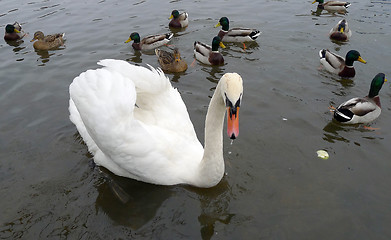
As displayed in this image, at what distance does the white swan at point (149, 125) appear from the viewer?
3.97m

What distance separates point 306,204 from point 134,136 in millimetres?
2572

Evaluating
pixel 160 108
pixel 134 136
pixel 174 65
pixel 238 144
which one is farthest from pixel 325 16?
pixel 134 136

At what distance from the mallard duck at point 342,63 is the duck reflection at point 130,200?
5.71 m

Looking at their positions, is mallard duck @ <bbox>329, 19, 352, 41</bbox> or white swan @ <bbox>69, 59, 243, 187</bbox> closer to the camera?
white swan @ <bbox>69, 59, 243, 187</bbox>

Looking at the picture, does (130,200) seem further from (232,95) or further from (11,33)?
(11,33)

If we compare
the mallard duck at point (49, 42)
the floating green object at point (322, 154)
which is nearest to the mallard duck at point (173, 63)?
the mallard duck at point (49, 42)

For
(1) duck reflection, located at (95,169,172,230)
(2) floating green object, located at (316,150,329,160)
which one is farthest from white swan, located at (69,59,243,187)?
(2) floating green object, located at (316,150,329,160)

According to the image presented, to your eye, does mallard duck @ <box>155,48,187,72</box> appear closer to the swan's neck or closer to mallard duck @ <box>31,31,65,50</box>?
mallard duck @ <box>31,31,65,50</box>

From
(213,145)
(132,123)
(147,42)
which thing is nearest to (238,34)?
(147,42)

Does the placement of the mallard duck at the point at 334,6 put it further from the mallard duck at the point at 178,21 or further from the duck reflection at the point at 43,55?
the duck reflection at the point at 43,55

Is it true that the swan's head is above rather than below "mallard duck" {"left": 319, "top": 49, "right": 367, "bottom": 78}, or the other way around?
above

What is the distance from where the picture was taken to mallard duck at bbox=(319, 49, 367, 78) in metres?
8.20

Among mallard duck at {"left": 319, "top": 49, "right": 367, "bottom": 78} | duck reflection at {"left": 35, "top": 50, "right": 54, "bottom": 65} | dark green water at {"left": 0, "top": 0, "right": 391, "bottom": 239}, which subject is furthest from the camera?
duck reflection at {"left": 35, "top": 50, "right": 54, "bottom": 65}

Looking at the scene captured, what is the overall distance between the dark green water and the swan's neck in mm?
420
